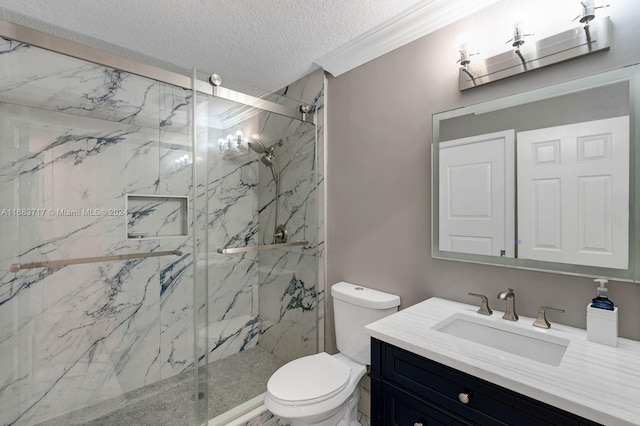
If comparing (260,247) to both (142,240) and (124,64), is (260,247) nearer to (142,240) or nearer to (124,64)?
(142,240)

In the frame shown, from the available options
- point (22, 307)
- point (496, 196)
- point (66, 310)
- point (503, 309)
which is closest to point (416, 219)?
point (496, 196)

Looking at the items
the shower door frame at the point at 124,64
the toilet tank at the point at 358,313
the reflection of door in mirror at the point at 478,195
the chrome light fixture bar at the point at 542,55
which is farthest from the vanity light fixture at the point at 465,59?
the toilet tank at the point at 358,313

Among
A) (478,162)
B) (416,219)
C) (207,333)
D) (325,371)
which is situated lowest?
(325,371)

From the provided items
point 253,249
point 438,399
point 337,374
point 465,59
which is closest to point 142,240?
point 253,249

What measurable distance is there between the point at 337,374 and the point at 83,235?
5.38 feet

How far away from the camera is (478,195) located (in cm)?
142

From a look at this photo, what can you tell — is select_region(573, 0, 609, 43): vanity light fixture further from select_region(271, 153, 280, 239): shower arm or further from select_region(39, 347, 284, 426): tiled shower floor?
select_region(39, 347, 284, 426): tiled shower floor

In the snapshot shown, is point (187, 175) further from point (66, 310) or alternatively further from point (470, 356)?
point (470, 356)

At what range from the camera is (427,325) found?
4.06 ft

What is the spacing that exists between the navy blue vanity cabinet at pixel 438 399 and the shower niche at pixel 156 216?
4.84 ft

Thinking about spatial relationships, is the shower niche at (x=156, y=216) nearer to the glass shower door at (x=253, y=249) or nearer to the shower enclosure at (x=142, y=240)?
the shower enclosure at (x=142, y=240)

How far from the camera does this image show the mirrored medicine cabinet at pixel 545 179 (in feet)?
A: 3.50

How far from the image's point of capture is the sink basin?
3.66 ft

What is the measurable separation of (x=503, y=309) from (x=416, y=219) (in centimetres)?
60
